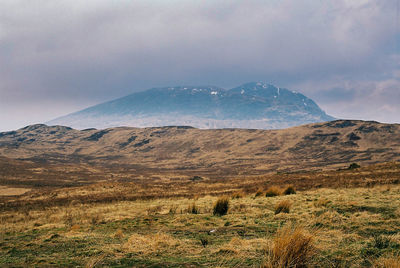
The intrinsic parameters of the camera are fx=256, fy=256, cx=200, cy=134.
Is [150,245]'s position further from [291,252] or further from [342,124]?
[342,124]

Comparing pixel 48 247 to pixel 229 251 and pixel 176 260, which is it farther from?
pixel 229 251

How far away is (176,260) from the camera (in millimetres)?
6062

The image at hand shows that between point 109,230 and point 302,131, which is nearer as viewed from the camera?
point 109,230

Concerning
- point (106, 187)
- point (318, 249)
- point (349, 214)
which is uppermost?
point (318, 249)

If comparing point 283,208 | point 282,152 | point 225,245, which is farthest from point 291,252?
point 282,152

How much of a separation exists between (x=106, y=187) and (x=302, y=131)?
17918 centimetres

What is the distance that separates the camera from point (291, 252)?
468cm

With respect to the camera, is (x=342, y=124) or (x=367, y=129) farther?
(x=342, y=124)

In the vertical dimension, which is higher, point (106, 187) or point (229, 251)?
point (229, 251)

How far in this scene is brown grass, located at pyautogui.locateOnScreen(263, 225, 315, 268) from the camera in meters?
4.52

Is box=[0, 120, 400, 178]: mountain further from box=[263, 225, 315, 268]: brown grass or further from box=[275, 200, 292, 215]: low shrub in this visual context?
box=[263, 225, 315, 268]: brown grass

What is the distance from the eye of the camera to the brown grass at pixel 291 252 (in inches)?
178

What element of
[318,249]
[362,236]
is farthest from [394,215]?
[318,249]

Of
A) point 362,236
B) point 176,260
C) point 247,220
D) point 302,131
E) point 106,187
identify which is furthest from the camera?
point 302,131
